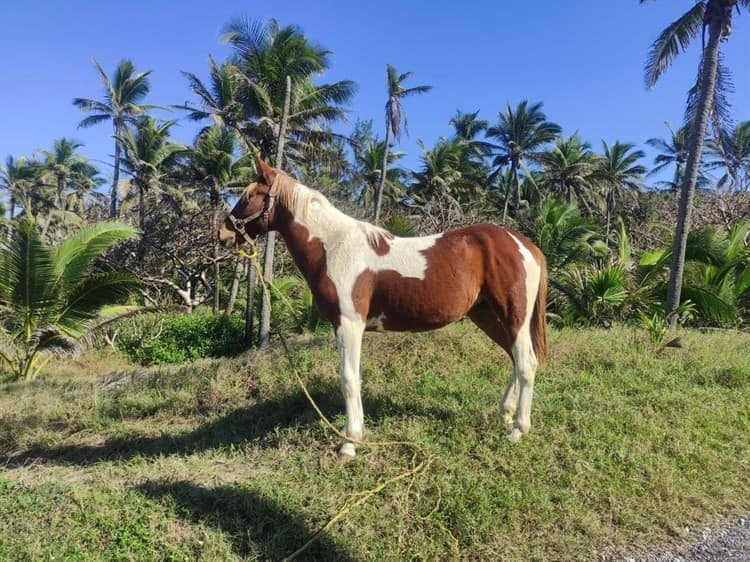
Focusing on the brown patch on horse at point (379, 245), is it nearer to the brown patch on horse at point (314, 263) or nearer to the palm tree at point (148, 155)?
the brown patch on horse at point (314, 263)

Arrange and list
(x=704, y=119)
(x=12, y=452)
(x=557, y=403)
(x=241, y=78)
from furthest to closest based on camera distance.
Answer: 1. (x=241, y=78)
2. (x=704, y=119)
3. (x=12, y=452)
4. (x=557, y=403)

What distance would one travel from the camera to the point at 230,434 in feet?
15.0

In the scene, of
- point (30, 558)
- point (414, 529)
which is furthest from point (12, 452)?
point (414, 529)

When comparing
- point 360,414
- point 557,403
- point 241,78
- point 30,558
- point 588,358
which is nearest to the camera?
point 30,558

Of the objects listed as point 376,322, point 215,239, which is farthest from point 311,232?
point 215,239

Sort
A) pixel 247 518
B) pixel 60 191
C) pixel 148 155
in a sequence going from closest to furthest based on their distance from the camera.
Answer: pixel 247 518, pixel 148 155, pixel 60 191

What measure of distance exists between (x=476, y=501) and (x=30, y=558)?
9.33 feet

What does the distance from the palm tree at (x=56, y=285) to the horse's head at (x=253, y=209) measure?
4.01 m

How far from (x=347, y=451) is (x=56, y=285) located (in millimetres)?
5806

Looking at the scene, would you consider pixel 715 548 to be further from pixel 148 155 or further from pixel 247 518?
pixel 148 155

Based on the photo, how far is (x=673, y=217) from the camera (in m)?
16.8

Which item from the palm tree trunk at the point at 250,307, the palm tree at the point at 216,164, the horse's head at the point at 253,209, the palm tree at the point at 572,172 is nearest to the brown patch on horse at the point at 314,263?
the horse's head at the point at 253,209

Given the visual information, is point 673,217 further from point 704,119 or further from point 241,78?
point 241,78

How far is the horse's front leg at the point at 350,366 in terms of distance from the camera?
3502mm
